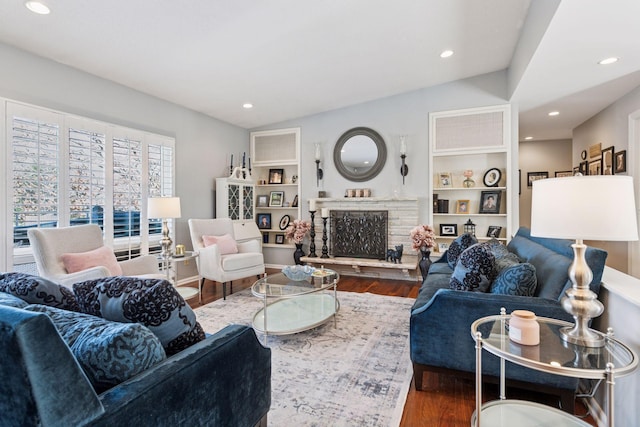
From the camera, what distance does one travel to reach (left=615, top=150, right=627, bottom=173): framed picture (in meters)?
3.98

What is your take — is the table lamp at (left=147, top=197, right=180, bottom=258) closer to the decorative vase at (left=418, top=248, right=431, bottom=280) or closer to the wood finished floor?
the wood finished floor

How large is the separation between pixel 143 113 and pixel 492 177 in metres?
4.73

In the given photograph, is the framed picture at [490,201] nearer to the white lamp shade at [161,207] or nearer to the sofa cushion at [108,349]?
the white lamp shade at [161,207]

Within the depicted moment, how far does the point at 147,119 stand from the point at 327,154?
8.77 feet

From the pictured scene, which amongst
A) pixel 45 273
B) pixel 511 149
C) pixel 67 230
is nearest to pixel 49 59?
pixel 67 230

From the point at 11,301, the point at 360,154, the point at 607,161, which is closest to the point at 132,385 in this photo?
A: the point at 11,301

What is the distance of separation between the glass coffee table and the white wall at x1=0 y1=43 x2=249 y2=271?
85.9 inches

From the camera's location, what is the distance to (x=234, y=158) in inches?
225

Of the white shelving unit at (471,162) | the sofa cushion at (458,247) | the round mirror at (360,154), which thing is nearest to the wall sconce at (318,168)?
the round mirror at (360,154)

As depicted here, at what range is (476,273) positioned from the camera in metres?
Result: 2.10

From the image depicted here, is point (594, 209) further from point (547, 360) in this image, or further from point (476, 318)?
point (476, 318)

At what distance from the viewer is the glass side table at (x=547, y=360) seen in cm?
125

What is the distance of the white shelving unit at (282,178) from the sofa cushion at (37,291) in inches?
175

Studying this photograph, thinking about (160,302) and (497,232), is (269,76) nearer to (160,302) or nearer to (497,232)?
(160,302)
